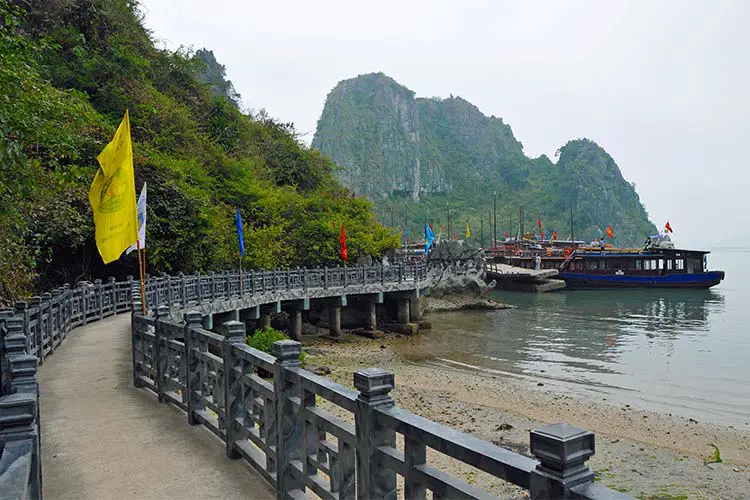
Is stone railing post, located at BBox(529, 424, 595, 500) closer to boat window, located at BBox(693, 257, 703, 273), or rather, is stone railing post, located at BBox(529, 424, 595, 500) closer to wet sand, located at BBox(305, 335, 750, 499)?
wet sand, located at BBox(305, 335, 750, 499)

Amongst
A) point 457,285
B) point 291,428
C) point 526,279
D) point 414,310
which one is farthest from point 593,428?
point 526,279

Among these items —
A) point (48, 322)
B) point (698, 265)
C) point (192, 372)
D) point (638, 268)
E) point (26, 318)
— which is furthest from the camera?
point (638, 268)

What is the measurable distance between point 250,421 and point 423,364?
17498 mm

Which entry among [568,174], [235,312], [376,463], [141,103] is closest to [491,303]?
[235,312]

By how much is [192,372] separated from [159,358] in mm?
1483

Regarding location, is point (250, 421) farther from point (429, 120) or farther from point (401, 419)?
point (429, 120)

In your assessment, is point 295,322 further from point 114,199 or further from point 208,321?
point 114,199

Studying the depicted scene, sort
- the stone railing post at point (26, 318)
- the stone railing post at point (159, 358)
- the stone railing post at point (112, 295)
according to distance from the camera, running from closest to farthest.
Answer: the stone railing post at point (159, 358)
the stone railing post at point (26, 318)
the stone railing post at point (112, 295)

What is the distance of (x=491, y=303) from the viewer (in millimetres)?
41219

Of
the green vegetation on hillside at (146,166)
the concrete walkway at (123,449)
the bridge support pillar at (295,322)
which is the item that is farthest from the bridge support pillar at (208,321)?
the concrete walkway at (123,449)

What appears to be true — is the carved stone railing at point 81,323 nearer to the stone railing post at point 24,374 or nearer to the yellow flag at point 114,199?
the stone railing post at point 24,374

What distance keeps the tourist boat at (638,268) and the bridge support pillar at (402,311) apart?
34.3 metres

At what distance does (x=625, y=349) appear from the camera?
2541 centimetres

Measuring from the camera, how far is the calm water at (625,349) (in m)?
18.2
